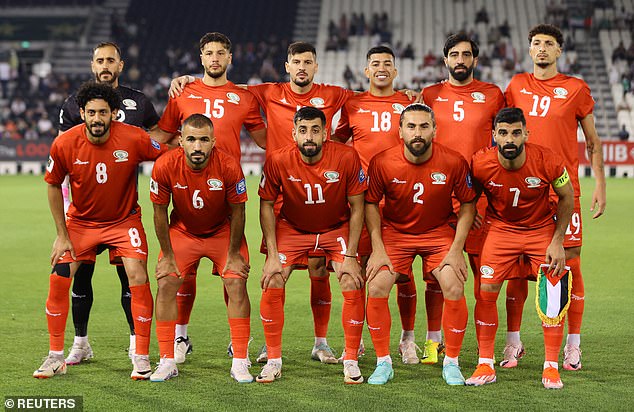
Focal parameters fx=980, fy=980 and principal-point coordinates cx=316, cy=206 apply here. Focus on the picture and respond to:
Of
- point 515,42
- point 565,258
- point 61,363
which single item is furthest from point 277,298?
point 515,42

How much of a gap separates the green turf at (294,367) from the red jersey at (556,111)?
1.51m

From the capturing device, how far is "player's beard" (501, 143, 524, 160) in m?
6.77

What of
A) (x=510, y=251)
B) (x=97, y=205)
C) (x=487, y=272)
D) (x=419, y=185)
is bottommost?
(x=487, y=272)

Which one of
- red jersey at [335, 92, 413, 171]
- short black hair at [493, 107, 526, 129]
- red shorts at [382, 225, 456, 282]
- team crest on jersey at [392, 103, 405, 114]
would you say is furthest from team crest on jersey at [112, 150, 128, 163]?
short black hair at [493, 107, 526, 129]

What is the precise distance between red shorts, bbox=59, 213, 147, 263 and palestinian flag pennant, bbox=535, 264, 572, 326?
2838 millimetres

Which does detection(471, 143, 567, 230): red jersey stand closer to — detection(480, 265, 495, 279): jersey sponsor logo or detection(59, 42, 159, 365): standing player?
detection(480, 265, 495, 279): jersey sponsor logo

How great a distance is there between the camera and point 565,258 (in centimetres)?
714

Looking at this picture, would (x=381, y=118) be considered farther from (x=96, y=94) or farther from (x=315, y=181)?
(x=96, y=94)

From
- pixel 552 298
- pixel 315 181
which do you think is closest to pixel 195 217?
pixel 315 181

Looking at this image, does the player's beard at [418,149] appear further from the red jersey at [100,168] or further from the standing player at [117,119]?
the standing player at [117,119]

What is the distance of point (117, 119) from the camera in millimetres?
7723

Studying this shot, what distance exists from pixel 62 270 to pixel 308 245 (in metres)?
1.77

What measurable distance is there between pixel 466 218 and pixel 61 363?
3.06m

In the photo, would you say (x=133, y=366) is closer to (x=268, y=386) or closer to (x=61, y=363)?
(x=61, y=363)
